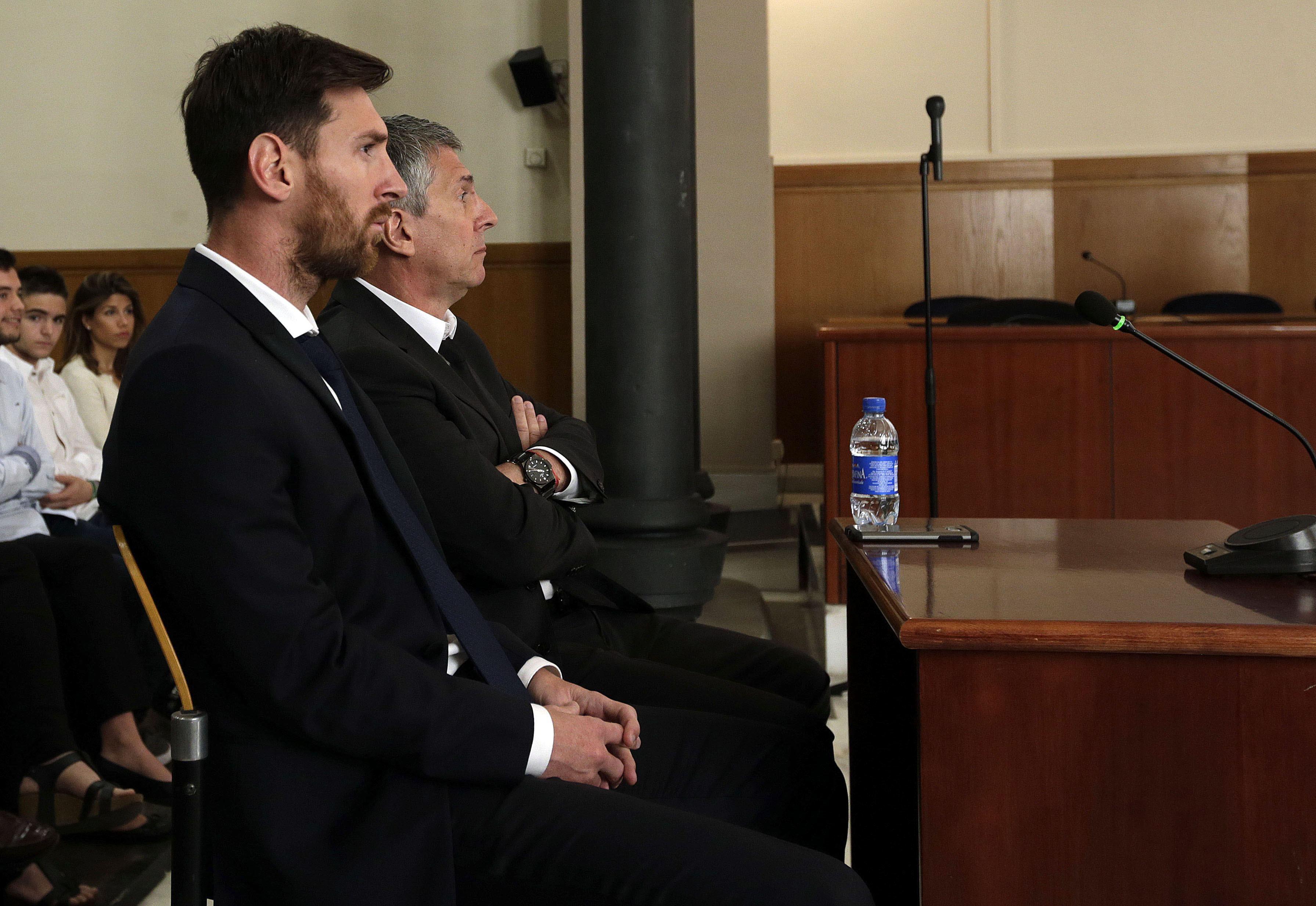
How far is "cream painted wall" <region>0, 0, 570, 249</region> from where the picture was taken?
20.9 ft

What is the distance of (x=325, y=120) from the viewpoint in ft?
4.10

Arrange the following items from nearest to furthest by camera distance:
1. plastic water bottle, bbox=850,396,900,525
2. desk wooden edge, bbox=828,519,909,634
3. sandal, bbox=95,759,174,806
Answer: desk wooden edge, bbox=828,519,909,634 → plastic water bottle, bbox=850,396,900,525 → sandal, bbox=95,759,174,806

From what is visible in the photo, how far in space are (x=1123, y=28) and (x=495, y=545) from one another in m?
6.12

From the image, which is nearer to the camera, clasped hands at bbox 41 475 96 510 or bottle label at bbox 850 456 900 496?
bottle label at bbox 850 456 900 496

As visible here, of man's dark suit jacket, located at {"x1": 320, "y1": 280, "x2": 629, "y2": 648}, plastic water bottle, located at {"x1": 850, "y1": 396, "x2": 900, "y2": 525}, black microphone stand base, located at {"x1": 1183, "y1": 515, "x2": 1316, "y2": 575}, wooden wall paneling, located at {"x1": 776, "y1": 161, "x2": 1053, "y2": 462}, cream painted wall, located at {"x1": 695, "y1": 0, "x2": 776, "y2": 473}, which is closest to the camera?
black microphone stand base, located at {"x1": 1183, "y1": 515, "x2": 1316, "y2": 575}

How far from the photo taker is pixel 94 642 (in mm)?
2439

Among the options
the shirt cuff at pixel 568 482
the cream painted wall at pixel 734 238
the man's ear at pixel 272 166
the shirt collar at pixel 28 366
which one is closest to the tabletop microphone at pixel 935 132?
the shirt cuff at pixel 568 482

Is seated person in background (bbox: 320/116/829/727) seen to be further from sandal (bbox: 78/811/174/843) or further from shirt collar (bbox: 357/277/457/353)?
sandal (bbox: 78/811/174/843)

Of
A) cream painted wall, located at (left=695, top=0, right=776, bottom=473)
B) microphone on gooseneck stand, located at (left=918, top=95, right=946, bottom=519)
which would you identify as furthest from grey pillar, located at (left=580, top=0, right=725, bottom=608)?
cream painted wall, located at (left=695, top=0, right=776, bottom=473)

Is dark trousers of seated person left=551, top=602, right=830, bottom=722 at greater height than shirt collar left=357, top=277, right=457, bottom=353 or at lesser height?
lesser

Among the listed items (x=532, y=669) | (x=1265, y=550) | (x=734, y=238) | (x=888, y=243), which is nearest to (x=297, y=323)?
(x=532, y=669)

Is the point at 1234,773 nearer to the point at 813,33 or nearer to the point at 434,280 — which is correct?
the point at 434,280

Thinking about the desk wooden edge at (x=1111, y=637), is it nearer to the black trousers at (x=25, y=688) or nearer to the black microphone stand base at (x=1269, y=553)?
the black microphone stand base at (x=1269, y=553)

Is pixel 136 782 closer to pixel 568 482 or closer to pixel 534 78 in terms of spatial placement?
pixel 568 482
